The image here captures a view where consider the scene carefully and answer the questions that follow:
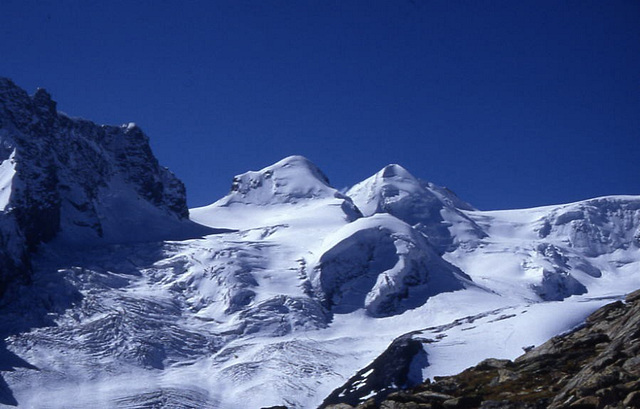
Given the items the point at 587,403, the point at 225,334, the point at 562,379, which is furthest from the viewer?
the point at 225,334

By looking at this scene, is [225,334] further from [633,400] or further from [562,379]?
[633,400]

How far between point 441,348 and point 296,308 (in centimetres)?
5366

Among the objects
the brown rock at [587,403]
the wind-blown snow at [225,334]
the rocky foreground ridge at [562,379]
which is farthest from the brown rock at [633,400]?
the wind-blown snow at [225,334]

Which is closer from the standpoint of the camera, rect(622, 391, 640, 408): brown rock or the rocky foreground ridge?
rect(622, 391, 640, 408): brown rock

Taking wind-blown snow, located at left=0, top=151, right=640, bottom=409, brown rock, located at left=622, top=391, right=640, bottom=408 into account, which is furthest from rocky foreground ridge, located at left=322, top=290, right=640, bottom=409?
wind-blown snow, located at left=0, top=151, right=640, bottom=409

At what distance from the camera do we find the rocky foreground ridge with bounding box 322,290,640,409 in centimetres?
5628

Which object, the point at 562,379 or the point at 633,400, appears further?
the point at 562,379

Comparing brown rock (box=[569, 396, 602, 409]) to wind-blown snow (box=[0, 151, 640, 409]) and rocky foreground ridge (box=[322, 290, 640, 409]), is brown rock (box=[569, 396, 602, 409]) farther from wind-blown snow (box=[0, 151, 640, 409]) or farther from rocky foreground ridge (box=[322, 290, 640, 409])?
wind-blown snow (box=[0, 151, 640, 409])

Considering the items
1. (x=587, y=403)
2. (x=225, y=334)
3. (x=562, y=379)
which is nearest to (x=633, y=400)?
(x=587, y=403)

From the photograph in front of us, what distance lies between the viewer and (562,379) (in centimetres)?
6719

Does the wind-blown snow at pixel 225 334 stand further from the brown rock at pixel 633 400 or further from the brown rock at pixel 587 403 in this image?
→ the brown rock at pixel 633 400

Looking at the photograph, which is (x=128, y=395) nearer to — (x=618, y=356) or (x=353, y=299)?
(x=353, y=299)

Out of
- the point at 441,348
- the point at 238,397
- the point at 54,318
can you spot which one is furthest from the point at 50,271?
the point at 441,348

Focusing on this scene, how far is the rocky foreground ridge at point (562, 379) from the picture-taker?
185 ft
